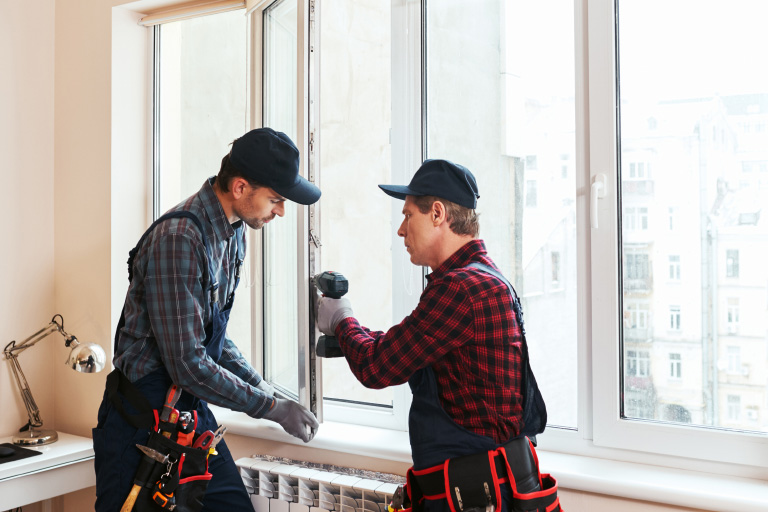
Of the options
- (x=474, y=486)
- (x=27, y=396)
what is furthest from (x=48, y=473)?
(x=474, y=486)

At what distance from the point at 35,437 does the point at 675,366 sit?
2266mm

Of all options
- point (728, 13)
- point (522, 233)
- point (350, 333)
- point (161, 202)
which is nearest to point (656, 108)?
point (728, 13)

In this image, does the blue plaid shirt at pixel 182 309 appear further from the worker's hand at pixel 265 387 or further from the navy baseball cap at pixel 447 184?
the navy baseball cap at pixel 447 184

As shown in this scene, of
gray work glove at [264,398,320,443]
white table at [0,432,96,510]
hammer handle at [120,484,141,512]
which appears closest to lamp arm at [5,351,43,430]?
white table at [0,432,96,510]

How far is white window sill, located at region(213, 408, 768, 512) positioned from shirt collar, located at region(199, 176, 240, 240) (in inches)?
31.4

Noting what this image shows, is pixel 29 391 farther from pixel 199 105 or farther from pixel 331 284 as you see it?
pixel 331 284

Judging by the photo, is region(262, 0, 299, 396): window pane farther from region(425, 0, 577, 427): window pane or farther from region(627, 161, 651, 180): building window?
region(627, 161, 651, 180): building window

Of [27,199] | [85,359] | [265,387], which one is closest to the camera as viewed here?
[265,387]

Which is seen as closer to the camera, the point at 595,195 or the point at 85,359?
the point at 595,195

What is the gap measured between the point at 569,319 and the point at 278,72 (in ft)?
3.89

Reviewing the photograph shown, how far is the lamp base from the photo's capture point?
253 centimetres

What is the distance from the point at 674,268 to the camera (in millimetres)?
1899

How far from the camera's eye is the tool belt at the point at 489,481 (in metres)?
1.48

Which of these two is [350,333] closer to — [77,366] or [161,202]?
[77,366]
